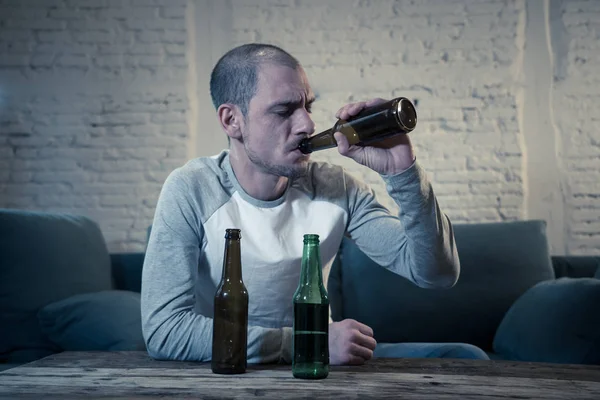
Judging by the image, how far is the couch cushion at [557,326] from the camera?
2002 millimetres

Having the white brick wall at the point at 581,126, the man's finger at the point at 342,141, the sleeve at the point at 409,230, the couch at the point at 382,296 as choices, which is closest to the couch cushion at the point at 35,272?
the couch at the point at 382,296

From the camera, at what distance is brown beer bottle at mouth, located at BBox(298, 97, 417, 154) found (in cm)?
121

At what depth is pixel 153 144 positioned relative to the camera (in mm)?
3365

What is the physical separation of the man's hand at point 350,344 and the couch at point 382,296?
1060mm

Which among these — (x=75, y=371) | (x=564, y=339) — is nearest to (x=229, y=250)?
(x=75, y=371)

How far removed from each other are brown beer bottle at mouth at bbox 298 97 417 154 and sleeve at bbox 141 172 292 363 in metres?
0.36

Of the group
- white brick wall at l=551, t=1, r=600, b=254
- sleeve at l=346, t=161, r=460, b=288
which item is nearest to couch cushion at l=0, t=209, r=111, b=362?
sleeve at l=346, t=161, r=460, b=288

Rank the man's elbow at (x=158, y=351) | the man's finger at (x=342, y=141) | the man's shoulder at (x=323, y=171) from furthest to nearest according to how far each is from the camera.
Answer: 1. the man's shoulder at (x=323, y=171)
2. the man's finger at (x=342, y=141)
3. the man's elbow at (x=158, y=351)

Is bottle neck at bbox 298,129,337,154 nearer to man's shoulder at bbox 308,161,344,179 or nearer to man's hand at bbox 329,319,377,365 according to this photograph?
man's shoulder at bbox 308,161,344,179

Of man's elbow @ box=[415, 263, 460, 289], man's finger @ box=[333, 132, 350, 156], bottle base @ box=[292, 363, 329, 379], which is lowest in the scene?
bottle base @ box=[292, 363, 329, 379]

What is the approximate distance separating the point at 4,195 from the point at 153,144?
33.0 inches

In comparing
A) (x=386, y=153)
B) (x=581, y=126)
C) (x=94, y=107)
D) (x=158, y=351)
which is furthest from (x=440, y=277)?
(x=94, y=107)

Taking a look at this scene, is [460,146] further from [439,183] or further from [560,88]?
[560,88]

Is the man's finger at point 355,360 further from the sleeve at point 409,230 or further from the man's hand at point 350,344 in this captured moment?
the sleeve at point 409,230
